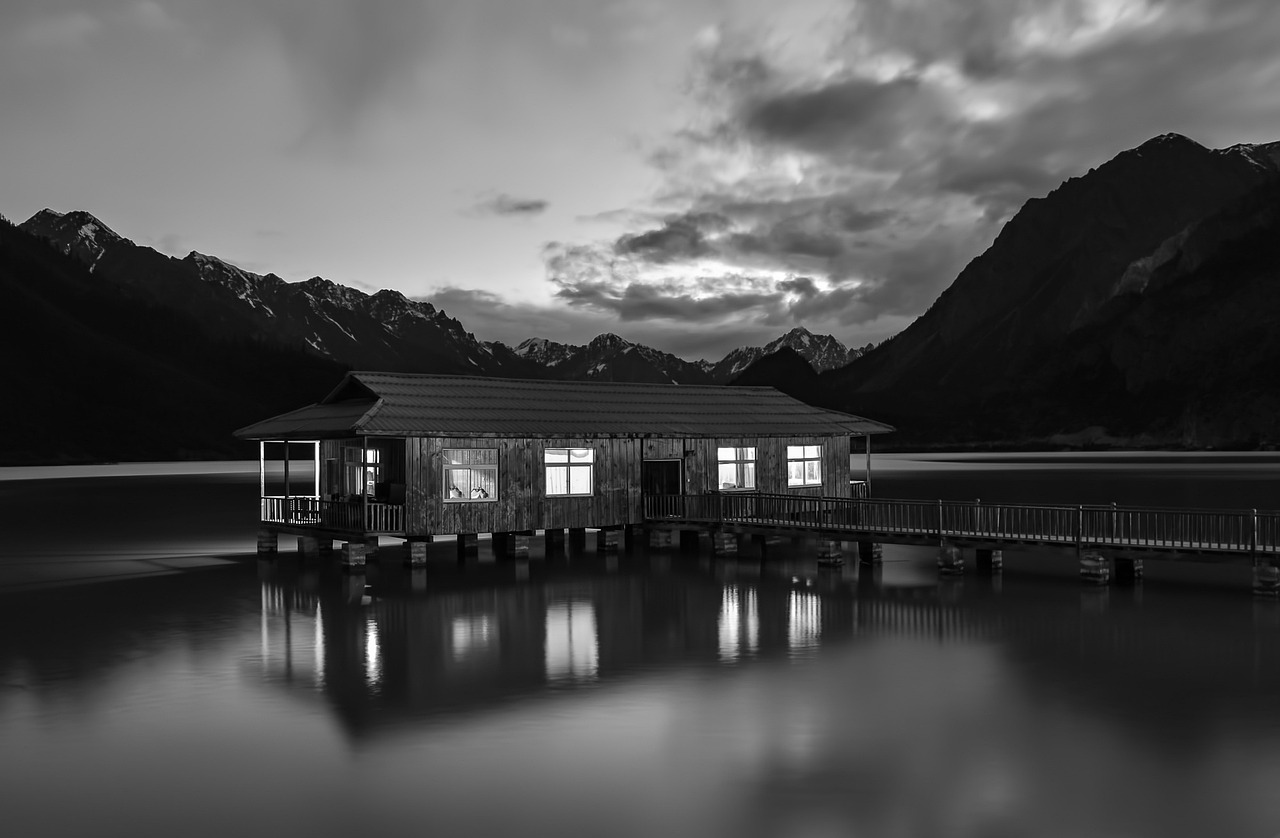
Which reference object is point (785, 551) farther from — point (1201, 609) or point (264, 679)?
point (264, 679)

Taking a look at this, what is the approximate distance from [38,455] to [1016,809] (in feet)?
704

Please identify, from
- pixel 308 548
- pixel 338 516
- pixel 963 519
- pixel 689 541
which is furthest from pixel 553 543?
pixel 963 519

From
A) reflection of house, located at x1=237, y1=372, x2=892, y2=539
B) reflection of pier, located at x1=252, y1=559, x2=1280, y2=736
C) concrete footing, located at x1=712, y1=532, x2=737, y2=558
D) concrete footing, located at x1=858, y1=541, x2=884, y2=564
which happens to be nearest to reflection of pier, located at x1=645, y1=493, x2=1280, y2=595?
concrete footing, located at x1=858, y1=541, x2=884, y2=564

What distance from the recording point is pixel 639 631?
24141mm

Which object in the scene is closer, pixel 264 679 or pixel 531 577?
pixel 264 679

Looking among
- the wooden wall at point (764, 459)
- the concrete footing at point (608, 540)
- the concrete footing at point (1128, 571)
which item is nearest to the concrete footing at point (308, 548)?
the concrete footing at point (608, 540)

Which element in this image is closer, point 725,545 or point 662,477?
point 725,545

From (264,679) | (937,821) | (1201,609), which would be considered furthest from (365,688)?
(1201,609)

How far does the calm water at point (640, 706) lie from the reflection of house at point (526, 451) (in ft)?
9.39

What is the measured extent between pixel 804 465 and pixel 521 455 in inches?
513

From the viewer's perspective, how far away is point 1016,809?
40.5 ft

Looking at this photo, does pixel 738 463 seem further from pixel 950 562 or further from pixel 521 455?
pixel 950 562

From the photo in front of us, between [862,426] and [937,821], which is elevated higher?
[862,426]

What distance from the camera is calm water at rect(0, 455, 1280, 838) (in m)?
12.5
